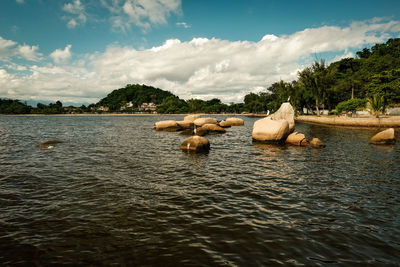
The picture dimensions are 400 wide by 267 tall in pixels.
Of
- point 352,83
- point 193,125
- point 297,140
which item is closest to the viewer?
point 297,140

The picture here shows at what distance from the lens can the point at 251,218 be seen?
583 cm

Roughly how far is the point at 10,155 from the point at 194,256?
1595cm

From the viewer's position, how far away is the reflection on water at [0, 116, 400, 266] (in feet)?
14.4

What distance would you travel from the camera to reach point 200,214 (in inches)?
239

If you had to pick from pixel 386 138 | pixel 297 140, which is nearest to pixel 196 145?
pixel 297 140

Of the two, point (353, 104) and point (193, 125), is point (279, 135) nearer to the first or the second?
point (193, 125)

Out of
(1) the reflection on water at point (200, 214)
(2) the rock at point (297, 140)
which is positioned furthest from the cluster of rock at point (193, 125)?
(1) the reflection on water at point (200, 214)

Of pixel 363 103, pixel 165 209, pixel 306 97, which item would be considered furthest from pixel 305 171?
pixel 306 97

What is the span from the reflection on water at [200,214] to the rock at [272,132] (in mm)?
6958

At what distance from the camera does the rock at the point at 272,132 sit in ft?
59.8

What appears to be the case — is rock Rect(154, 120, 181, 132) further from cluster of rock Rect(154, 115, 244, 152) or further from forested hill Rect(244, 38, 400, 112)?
forested hill Rect(244, 38, 400, 112)

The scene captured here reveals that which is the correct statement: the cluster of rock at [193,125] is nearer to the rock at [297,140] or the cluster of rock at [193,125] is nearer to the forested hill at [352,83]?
the rock at [297,140]

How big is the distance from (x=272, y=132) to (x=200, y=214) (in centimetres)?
1395

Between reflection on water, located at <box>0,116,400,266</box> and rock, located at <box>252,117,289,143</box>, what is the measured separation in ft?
22.8
